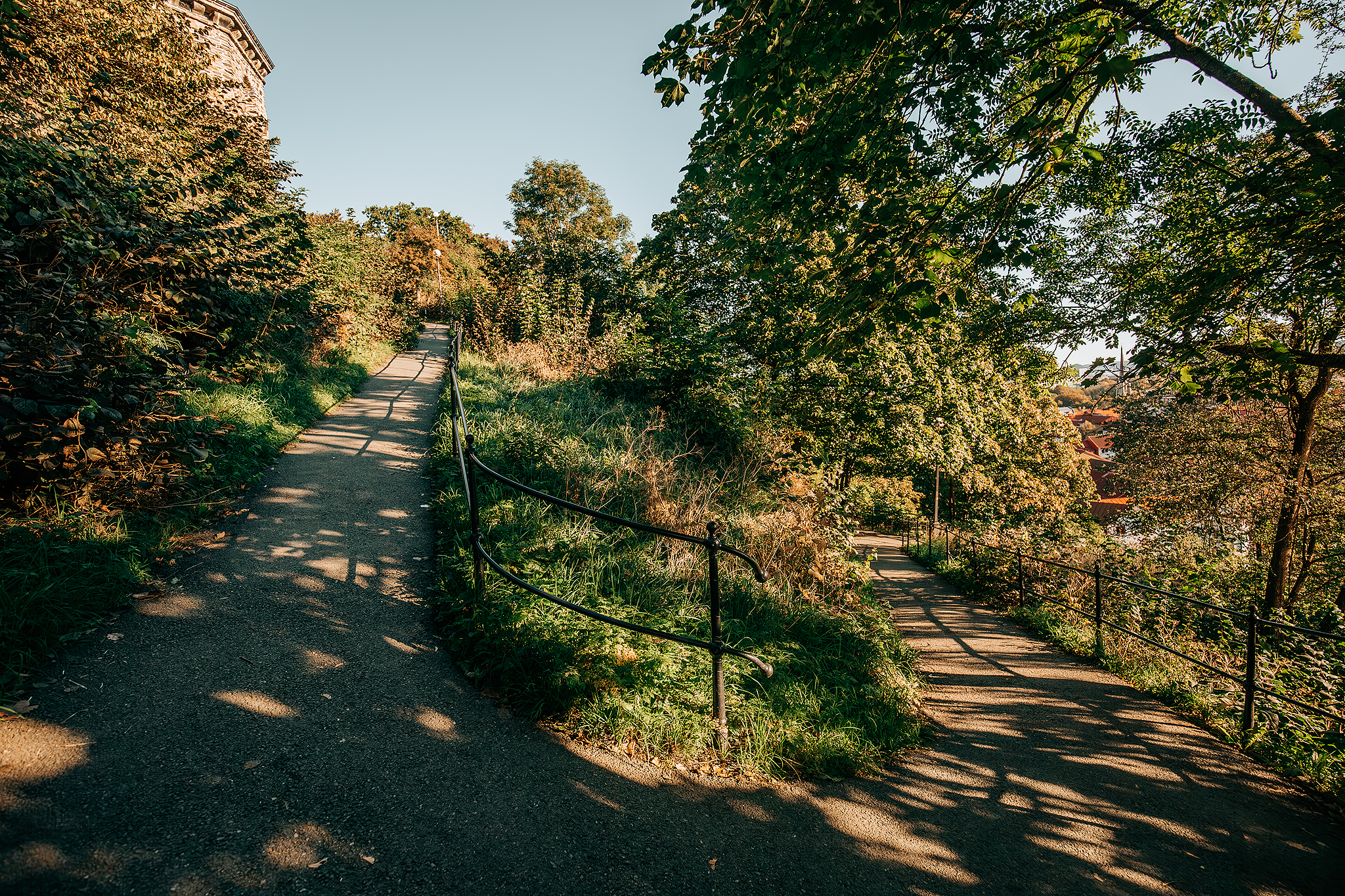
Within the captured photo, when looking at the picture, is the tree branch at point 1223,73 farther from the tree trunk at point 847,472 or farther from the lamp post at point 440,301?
the lamp post at point 440,301

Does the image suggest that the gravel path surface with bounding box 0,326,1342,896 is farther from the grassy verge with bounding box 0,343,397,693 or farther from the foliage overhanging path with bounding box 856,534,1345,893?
the grassy verge with bounding box 0,343,397,693

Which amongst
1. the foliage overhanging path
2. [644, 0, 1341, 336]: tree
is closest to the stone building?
[644, 0, 1341, 336]: tree

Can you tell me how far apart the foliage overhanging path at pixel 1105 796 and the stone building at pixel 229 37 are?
28.0m

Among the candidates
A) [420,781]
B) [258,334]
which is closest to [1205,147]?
[420,781]

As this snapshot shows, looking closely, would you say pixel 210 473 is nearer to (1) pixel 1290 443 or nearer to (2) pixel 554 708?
(2) pixel 554 708

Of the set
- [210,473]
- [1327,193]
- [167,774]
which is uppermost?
[1327,193]

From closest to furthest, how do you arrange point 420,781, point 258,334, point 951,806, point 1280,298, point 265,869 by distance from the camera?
point 265,869 → point 420,781 → point 951,806 → point 1280,298 → point 258,334

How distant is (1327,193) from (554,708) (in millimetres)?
6616

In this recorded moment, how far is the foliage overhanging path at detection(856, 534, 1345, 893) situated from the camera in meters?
3.21

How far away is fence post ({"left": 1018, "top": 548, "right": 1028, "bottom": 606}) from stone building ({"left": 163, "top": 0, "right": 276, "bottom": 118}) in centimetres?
2848

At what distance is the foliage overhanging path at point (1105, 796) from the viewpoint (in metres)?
3.21

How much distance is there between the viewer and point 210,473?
547cm

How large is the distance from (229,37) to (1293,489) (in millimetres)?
38676

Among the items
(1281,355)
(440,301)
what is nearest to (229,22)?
(440,301)
